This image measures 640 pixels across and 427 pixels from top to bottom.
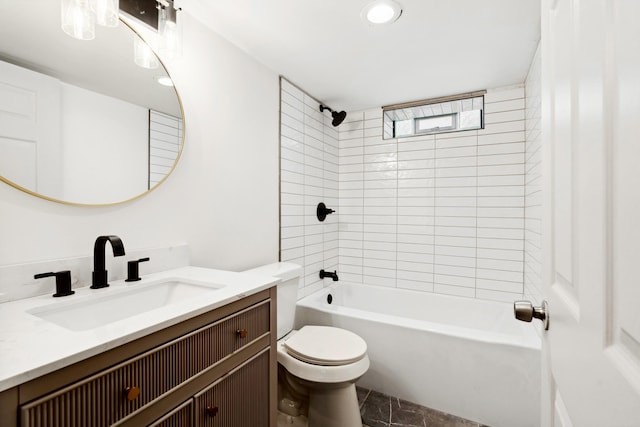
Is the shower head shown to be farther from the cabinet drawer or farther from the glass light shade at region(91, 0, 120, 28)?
the cabinet drawer

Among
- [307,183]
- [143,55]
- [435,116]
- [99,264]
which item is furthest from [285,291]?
[435,116]

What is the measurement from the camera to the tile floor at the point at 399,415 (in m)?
1.75

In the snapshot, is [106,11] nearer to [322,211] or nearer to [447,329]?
[322,211]

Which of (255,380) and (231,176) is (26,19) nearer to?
(231,176)

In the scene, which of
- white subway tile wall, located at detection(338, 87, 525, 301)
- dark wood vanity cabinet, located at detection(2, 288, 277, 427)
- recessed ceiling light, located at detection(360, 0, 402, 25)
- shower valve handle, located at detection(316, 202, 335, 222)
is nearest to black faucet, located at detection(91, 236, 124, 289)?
dark wood vanity cabinet, located at detection(2, 288, 277, 427)

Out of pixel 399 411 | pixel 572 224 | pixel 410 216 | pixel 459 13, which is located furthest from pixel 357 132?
pixel 572 224

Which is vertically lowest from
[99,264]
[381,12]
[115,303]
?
[115,303]

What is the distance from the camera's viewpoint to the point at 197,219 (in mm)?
1588

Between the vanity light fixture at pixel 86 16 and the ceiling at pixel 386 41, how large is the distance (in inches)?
18.1

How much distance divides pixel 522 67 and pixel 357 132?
4.71 feet

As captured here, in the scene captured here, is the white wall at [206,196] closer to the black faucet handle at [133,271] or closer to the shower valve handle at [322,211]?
the black faucet handle at [133,271]

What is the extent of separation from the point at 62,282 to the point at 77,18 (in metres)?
0.94

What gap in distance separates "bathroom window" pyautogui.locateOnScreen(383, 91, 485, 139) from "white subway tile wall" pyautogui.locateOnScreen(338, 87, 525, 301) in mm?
89

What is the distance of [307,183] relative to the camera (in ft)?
8.50
